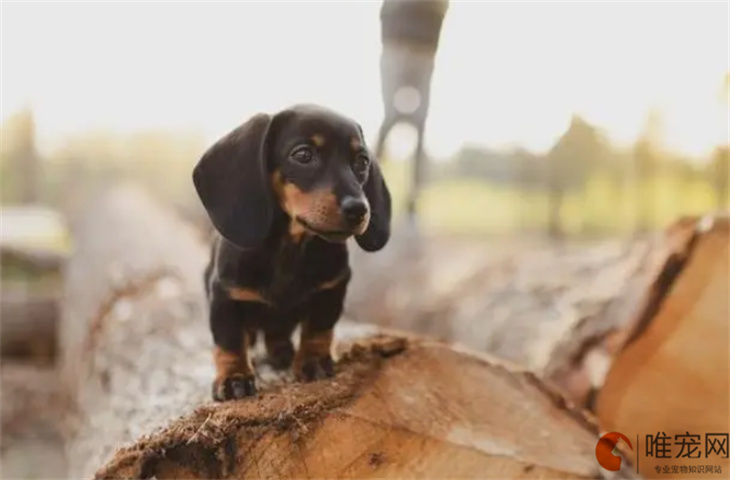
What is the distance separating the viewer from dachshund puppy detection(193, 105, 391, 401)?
93 centimetres

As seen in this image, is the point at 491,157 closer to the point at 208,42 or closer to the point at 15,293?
the point at 208,42

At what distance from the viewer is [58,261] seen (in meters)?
2.69

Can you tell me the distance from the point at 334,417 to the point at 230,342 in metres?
0.14

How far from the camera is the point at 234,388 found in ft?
3.29

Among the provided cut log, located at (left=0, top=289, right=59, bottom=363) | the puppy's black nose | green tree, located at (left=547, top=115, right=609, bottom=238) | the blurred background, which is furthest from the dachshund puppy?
cut log, located at (left=0, top=289, right=59, bottom=363)

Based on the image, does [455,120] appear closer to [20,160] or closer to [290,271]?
[290,271]

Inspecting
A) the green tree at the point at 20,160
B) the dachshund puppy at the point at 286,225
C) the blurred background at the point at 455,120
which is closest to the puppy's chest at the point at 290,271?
the dachshund puppy at the point at 286,225

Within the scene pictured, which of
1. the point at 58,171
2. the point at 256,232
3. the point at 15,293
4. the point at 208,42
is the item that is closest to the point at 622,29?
the point at 208,42

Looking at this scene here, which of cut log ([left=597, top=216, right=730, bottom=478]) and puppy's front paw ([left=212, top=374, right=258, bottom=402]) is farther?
cut log ([left=597, top=216, right=730, bottom=478])

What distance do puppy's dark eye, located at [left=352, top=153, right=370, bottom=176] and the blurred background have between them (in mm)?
255

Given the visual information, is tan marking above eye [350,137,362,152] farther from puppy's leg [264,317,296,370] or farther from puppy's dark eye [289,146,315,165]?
puppy's leg [264,317,296,370]

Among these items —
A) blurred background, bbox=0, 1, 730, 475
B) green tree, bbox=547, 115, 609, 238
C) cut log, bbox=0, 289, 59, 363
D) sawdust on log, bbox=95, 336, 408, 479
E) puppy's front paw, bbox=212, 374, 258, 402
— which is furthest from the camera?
cut log, bbox=0, 289, 59, 363

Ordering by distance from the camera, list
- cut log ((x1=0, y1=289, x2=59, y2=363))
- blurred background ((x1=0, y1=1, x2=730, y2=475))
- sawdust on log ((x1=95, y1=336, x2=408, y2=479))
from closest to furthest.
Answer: sawdust on log ((x1=95, y1=336, x2=408, y2=479)) → blurred background ((x1=0, y1=1, x2=730, y2=475)) → cut log ((x1=0, y1=289, x2=59, y2=363))

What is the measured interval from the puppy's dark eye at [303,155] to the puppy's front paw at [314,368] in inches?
8.8
